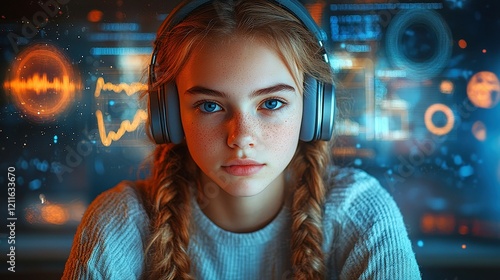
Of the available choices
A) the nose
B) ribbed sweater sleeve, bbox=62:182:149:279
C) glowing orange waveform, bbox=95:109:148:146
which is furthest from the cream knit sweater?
the nose

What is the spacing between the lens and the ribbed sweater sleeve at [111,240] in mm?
929

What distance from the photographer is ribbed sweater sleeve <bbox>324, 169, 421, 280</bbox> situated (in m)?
0.94

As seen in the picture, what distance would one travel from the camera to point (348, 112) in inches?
47.2

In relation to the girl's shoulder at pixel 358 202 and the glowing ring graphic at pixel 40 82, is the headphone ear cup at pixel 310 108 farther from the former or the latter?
the glowing ring graphic at pixel 40 82

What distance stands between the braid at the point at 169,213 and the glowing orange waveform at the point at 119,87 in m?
0.13

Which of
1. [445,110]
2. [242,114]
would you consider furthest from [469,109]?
[242,114]

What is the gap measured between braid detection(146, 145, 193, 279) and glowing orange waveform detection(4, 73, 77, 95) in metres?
0.24

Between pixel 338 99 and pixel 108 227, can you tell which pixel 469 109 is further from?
pixel 108 227

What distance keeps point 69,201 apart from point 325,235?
556 mm

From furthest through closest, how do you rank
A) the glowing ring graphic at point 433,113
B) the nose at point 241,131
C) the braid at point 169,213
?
the glowing ring graphic at point 433,113
the braid at point 169,213
the nose at point 241,131

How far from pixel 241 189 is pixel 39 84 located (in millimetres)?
487

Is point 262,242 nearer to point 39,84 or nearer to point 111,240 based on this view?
point 111,240

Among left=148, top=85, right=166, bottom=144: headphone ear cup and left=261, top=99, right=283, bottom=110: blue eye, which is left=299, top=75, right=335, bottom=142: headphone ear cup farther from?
left=148, top=85, right=166, bottom=144: headphone ear cup

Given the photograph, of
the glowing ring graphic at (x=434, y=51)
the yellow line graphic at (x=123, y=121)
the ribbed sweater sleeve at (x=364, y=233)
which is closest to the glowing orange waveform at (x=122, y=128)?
the yellow line graphic at (x=123, y=121)
